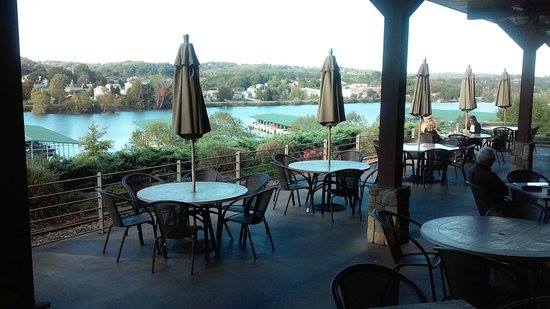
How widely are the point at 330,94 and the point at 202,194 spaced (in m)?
2.78

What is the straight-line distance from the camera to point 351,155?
8391 mm

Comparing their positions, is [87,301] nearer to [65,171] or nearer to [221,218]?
[221,218]

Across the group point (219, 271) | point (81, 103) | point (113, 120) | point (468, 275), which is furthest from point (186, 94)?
point (113, 120)

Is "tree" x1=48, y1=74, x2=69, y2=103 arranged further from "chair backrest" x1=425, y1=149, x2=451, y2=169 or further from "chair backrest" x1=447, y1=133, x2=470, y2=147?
"chair backrest" x1=447, y1=133, x2=470, y2=147

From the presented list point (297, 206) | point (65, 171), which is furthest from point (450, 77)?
point (65, 171)

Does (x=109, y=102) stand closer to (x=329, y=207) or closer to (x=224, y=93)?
(x=224, y=93)

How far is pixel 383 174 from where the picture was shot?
5.65 meters

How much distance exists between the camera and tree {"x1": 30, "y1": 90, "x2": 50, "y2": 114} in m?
9.68

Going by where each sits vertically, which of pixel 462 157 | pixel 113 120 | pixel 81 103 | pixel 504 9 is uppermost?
pixel 504 9

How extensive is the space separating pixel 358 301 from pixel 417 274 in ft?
7.33

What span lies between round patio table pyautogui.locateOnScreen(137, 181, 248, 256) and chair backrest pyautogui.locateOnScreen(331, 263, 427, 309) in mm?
2549

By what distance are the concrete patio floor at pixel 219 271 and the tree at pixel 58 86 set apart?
203 inches

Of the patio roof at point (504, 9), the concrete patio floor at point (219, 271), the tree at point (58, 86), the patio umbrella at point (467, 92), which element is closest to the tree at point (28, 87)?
the tree at point (58, 86)

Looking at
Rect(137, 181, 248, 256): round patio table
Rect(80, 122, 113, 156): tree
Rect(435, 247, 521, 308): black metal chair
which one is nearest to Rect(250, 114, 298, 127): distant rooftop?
Rect(80, 122, 113, 156): tree
